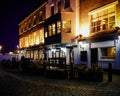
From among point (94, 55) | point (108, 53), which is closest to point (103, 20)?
point (108, 53)

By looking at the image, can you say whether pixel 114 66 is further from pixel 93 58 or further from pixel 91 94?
pixel 91 94

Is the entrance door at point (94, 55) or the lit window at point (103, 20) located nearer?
the lit window at point (103, 20)

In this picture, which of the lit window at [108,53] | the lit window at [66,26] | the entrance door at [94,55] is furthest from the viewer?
the lit window at [66,26]

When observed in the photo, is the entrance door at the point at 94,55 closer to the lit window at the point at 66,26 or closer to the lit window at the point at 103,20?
the lit window at the point at 103,20

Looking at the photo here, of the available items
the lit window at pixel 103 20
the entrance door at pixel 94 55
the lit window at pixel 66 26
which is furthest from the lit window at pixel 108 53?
the lit window at pixel 66 26

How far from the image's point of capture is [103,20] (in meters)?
26.8

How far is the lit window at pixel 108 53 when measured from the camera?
24970 millimetres

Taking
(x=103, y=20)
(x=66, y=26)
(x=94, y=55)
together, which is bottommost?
(x=94, y=55)

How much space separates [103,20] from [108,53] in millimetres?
3499

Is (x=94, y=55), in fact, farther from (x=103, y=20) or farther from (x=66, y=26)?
(x=66, y=26)

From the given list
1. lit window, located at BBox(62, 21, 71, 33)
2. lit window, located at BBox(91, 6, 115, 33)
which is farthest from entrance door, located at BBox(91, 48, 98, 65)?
lit window, located at BBox(62, 21, 71, 33)

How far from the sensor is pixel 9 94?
40.2 feet

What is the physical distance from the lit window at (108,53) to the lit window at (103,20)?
208cm

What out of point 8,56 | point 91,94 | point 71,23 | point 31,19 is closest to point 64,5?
point 71,23
